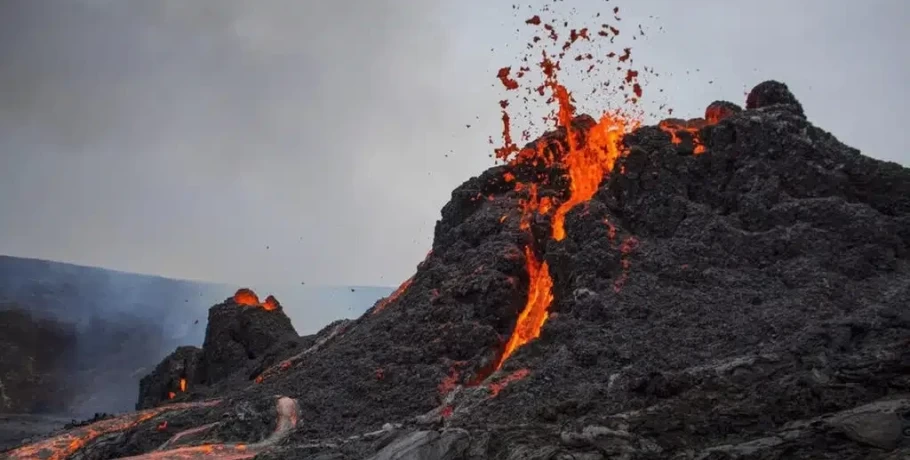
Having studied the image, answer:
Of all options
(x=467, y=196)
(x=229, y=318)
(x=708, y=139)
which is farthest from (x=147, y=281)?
(x=708, y=139)

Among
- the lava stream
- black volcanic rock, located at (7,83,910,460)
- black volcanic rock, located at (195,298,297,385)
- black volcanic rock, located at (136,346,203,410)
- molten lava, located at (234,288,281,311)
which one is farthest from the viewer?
molten lava, located at (234,288,281,311)

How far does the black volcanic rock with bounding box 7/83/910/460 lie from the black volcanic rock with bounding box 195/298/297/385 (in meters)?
7.63

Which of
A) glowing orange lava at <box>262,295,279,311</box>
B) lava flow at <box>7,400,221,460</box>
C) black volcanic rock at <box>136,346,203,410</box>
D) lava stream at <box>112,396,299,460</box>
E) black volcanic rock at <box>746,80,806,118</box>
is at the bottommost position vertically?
lava stream at <box>112,396,299,460</box>

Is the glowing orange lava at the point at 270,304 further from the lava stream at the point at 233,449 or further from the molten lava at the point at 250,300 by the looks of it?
the lava stream at the point at 233,449

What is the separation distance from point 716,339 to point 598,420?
5.91m

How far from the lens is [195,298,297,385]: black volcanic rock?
3619cm

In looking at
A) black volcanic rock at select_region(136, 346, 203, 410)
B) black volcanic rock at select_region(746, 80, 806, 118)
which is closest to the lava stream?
black volcanic rock at select_region(136, 346, 203, 410)

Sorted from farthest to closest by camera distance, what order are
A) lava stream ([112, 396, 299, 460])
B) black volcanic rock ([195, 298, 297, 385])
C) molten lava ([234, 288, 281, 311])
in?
molten lava ([234, 288, 281, 311]), black volcanic rock ([195, 298, 297, 385]), lava stream ([112, 396, 299, 460])

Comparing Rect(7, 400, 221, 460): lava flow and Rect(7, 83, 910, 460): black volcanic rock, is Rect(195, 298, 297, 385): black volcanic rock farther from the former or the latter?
Rect(7, 400, 221, 460): lava flow

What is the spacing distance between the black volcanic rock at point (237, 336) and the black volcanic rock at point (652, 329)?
7627mm

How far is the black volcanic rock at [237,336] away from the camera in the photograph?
119 feet

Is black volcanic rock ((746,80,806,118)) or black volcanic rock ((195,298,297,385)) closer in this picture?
black volcanic rock ((746,80,806,118))

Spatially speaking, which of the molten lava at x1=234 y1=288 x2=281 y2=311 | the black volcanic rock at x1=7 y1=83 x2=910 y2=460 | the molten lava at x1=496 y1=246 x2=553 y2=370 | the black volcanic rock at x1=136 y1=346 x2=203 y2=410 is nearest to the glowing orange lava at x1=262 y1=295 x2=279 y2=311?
the molten lava at x1=234 y1=288 x2=281 y2=311

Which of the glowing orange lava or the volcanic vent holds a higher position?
the glowing orange lava
